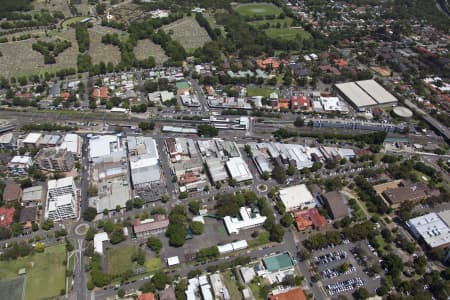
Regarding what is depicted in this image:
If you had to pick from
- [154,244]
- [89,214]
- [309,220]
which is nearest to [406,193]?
[309,220]

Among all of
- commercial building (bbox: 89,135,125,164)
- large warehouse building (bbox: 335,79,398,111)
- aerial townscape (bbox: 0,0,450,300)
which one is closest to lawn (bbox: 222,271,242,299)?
aerial townscape (bbox: 0,0,450,300)

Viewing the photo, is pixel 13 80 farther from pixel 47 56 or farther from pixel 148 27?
pixel 148 27

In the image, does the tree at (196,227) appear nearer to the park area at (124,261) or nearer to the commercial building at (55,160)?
the park area at (124,261)

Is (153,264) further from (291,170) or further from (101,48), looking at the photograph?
(101,48)

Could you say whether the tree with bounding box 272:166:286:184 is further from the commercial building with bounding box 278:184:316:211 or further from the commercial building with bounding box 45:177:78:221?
the commercial building with bounding box 45:177:78:221

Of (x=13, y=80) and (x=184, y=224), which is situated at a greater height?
(x=13, y=80)

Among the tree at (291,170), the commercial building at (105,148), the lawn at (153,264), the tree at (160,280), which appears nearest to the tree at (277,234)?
the tree at (291,170)

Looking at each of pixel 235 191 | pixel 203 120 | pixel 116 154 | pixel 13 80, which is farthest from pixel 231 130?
pixel 13 80

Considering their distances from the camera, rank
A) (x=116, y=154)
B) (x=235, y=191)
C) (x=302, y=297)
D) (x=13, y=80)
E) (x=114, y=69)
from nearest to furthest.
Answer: (x=302, y=297) → (x=235, y=191) → (x=116, y=154) → (x=13, y=80) → (x=114, y=69)
